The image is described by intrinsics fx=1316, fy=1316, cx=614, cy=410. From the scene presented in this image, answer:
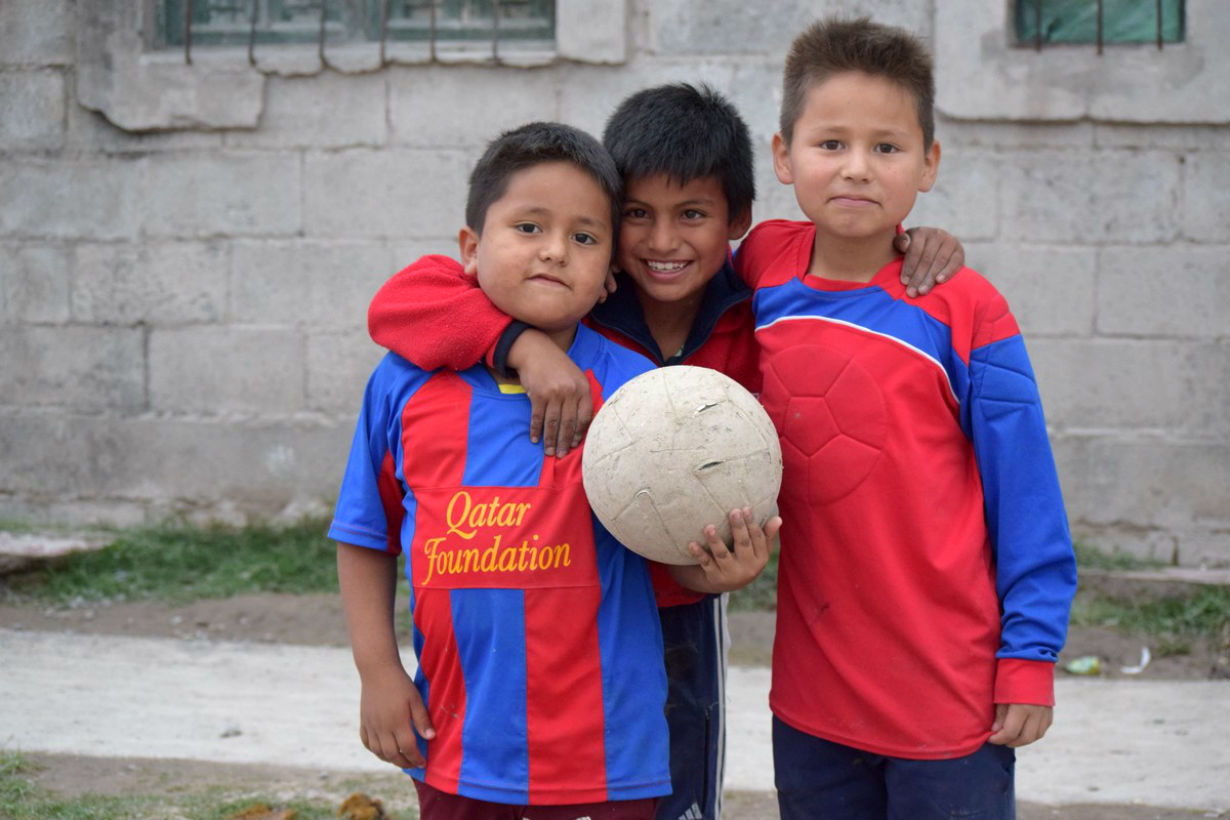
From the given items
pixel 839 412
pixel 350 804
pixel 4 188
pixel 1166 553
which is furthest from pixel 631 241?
pixel 4 188

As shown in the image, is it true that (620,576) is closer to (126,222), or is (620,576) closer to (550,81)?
(550,81)

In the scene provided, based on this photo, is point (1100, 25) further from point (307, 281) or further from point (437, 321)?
point (437, 321)

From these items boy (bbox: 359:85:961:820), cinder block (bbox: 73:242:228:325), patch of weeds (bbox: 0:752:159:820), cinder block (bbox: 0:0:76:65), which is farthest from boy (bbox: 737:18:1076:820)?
cinder block (bbox: 0:0:76:65)

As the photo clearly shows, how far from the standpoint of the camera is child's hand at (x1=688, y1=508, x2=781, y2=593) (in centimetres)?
212

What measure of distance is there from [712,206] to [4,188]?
477cm

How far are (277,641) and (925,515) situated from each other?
357 cm

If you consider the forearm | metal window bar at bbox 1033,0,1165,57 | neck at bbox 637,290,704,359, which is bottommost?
the forearm

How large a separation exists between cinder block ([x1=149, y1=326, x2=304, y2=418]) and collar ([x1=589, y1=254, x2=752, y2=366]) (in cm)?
373

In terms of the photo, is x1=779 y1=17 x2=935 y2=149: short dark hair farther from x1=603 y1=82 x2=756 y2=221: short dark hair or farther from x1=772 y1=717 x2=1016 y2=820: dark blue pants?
x1=772 y1=717 x2=1016 y2=820: dark blue pants

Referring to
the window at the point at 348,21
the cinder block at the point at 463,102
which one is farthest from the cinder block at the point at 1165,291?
the window at the point at 348,21

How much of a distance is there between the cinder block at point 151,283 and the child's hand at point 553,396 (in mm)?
4174

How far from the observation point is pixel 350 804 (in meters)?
3.50

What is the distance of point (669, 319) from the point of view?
2.65 metres

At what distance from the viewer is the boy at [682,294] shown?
96.7 inches
